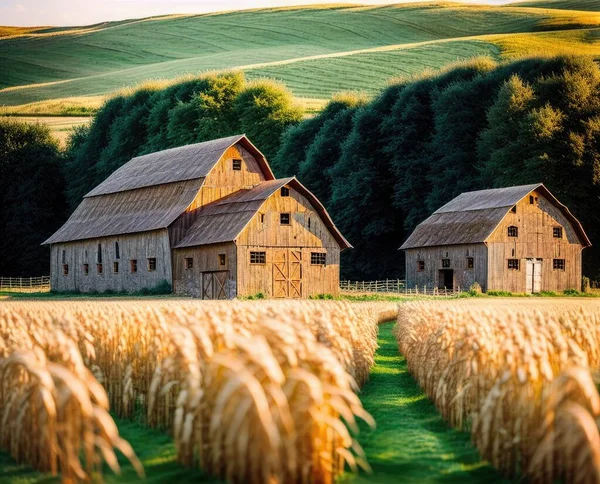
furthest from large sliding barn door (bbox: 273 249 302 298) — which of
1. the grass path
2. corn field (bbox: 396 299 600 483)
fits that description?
corn field (bbox: 396 299 600 483)

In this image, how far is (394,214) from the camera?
80688 mm

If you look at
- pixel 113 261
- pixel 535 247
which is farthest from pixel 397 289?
pixel 113 261

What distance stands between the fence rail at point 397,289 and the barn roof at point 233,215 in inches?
287

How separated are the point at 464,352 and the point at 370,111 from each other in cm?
6942

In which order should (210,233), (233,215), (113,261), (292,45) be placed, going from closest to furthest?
(210,233) → (233,215) → (113,261) → (292,45)

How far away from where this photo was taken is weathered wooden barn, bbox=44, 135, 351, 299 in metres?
55.2

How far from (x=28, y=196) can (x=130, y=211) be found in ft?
98.5

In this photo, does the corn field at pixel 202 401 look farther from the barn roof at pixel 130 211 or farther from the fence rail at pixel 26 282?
the fence rail at pixel 26 282

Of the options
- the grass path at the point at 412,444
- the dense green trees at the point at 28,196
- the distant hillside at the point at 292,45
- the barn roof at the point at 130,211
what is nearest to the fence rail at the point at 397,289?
the barn roof at the point at 130,211

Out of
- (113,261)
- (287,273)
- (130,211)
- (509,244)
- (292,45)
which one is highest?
(292,45)

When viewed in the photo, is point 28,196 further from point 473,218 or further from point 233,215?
point 473,218

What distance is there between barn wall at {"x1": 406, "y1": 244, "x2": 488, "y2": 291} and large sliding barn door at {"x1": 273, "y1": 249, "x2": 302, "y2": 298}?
1185 cm

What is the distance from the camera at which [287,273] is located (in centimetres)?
5603

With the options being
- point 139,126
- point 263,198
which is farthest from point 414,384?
point 139,126
